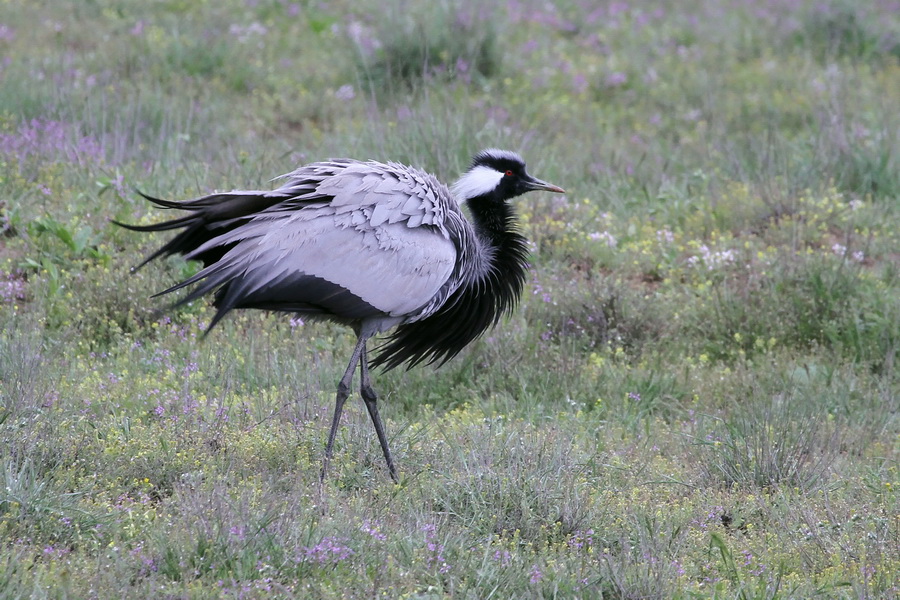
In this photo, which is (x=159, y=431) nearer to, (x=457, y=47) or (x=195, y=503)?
(x=195, y=503)

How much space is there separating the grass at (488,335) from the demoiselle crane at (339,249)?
626 mm

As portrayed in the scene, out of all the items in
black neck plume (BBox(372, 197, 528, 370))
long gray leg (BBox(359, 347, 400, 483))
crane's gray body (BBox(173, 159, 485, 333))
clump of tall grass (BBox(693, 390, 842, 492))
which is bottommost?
clump of tall grass (BBox(693, 390, 842, 492))

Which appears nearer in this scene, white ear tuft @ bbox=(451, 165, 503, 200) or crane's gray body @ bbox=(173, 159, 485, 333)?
crane's gray body @ bbox=(173, 159, 485, 333)

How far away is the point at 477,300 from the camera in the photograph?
550 cm

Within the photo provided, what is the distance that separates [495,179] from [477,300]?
65 cm

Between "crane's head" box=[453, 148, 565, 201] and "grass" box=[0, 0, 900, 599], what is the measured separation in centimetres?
103

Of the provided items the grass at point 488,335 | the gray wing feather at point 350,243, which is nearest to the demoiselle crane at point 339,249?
the gray wing feather at point 350,243

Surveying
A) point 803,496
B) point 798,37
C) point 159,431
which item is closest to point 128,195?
point 159,431

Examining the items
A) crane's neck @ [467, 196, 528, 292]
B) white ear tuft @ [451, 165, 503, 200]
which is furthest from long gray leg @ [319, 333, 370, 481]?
white ear tuft @ [451, 165, 503, 200]

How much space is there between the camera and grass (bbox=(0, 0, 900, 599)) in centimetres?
405

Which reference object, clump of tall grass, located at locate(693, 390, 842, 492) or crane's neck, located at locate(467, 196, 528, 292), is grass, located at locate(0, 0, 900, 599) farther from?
crane's neck, located at locate(467, 196, 528, 292)

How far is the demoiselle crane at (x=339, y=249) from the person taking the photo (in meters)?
4.80

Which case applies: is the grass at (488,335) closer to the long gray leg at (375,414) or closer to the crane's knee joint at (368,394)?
the long gray leg at (375,414)

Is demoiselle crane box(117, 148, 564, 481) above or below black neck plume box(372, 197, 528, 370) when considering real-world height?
above
